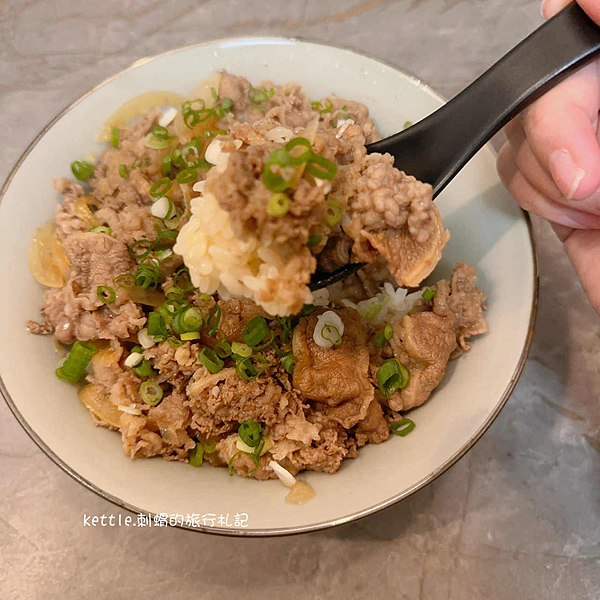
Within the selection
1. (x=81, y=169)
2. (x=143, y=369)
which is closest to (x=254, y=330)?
(x=143, y=369)

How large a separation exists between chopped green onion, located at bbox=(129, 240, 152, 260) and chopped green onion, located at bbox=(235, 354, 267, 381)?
65 centimetres

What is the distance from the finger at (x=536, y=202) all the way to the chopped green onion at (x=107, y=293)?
1.74 m

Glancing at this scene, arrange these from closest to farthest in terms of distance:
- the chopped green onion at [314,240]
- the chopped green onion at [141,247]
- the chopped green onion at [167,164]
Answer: the chopped green onion at [314,240] < the chopped green onion at [141,247] < the chopped green onion at [167,164]

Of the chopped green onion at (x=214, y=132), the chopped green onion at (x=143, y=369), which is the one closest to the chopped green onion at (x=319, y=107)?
the chopped green onion at (x=214, y=132)

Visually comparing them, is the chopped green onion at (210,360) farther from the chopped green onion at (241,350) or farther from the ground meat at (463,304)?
the ground meat at (463,304)

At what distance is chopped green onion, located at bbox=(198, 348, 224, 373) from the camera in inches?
79.4

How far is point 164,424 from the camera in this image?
2035 millimetres

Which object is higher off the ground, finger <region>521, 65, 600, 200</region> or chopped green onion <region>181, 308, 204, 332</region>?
finger <region>521, 65, 600, 200</region>

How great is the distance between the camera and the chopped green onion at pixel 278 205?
4.63ft

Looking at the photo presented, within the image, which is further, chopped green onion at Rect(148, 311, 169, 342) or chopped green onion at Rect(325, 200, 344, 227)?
chopped green onion at Rect(148, 311, 169, 342)

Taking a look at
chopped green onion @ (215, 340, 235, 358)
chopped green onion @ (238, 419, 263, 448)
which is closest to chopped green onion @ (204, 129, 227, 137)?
chopped green onion @ (215, 340, 235, 358)

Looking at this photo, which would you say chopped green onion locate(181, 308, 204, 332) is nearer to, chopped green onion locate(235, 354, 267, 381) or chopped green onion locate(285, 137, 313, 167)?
chopped green onion locate(235, 354, 267, 381)

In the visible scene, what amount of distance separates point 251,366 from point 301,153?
3.01 feet

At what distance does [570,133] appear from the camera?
1.76 meters
